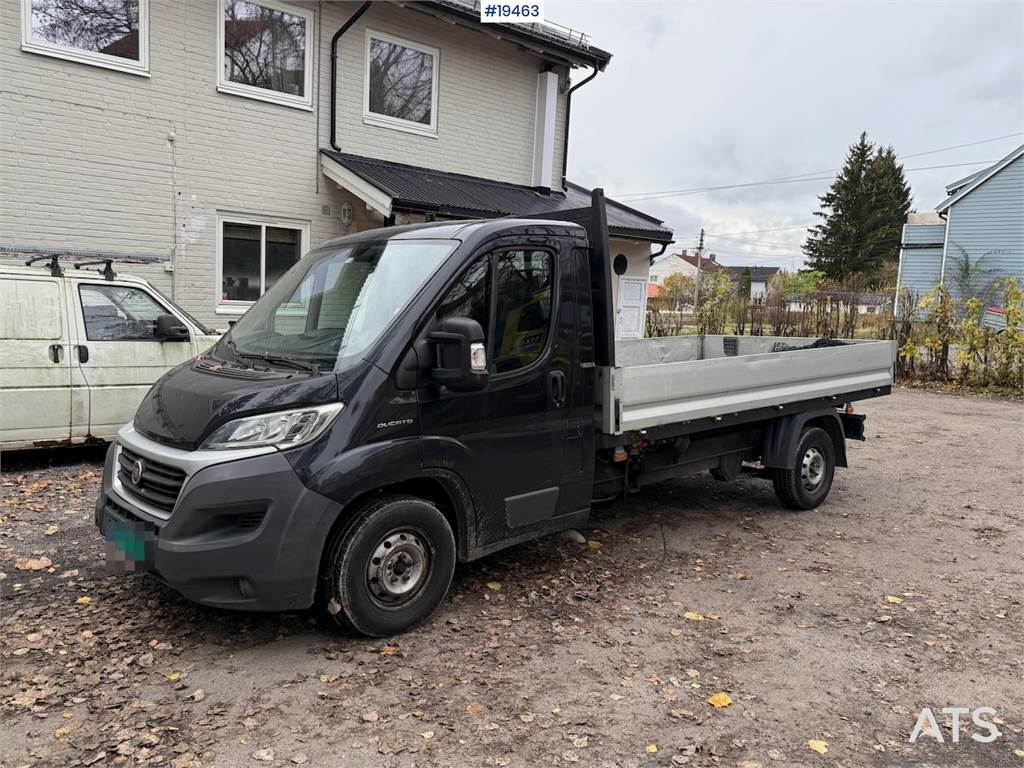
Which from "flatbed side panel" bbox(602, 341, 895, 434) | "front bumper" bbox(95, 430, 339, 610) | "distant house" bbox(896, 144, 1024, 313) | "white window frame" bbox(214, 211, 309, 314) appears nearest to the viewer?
"front bumper" bbox(95, 430, 339, 610)

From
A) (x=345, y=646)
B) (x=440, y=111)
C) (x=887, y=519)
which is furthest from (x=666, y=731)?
(x=440, y=111)

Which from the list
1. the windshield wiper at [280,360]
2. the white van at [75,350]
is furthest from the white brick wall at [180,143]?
the windshield wiper at [280,360]

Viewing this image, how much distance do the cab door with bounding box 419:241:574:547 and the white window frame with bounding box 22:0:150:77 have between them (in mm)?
7603

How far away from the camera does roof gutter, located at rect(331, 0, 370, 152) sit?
1080 centimetres

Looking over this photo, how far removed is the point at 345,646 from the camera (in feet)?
12.5

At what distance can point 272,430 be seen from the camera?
3.54m

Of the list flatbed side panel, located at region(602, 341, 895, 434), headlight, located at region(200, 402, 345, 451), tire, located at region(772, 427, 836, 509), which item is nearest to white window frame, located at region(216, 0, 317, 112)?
flatbed side panel, located at region(602, 341, 895, 434)

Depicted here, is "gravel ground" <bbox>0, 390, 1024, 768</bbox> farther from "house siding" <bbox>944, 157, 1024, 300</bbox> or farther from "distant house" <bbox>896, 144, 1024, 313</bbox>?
"house siding" <bbox>944, 157, 1024, 300</bbox>

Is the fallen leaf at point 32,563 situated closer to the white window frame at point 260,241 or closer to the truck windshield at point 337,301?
the truck windshield at point 337,301

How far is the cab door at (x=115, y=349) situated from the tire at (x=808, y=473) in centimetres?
597

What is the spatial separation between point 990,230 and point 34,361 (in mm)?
32033

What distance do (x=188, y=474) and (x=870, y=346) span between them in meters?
6.22

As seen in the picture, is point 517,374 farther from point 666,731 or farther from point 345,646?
point 666,731

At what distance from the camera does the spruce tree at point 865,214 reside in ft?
163
